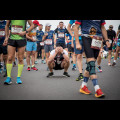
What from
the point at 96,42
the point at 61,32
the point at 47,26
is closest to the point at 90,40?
the point at 96,42

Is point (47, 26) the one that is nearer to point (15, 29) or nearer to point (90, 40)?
point (15, 29)

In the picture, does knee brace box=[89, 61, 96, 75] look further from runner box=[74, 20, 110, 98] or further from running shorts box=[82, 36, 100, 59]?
running shorts box=[82, 36, 100, 59]

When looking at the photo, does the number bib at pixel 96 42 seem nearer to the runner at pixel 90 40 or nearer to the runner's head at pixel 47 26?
the runner at pixel 90 40

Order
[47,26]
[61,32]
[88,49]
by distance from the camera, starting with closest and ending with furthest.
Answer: [88,49], [61,32], [47,26]

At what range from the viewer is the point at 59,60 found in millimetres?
6641

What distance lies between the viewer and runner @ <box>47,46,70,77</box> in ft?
20.8

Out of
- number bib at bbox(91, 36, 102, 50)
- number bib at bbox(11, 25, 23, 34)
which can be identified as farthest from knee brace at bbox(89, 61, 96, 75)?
number bib at bbox(11, 25, 23, 34)

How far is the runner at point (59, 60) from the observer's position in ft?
20.8

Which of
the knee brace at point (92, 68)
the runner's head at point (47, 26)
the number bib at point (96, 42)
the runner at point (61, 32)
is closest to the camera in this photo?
the knee brace at point (92, 68)

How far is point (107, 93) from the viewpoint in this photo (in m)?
3.88

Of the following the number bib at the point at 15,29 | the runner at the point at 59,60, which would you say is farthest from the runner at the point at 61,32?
the number bib at the point at 15,29
